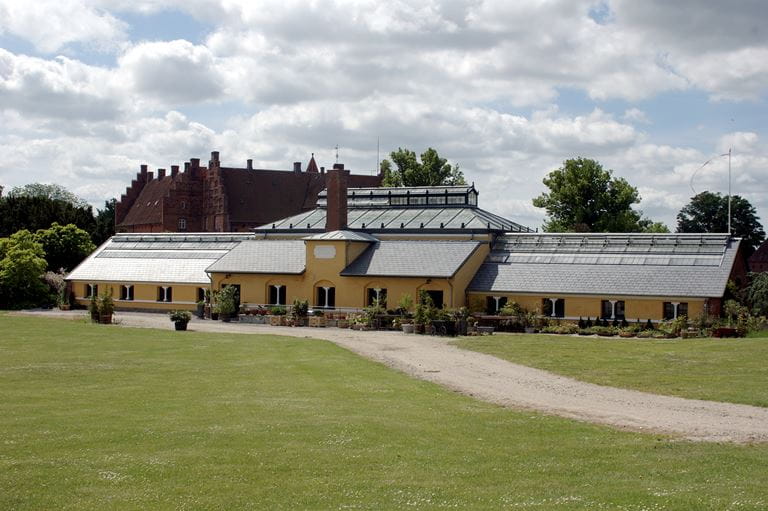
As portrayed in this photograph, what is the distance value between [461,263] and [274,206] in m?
49.2

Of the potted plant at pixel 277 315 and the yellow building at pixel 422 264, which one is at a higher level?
the yellow building at pixel 422 264

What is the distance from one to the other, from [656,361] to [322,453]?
61.4 feet

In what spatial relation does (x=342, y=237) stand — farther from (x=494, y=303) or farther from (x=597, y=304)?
(x=597, y=304)

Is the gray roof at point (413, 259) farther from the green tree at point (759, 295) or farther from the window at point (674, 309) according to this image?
the green tree at point (759, 295)

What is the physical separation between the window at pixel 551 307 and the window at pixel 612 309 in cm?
209

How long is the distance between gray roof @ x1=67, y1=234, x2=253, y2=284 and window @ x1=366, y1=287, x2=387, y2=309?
41.5 ft

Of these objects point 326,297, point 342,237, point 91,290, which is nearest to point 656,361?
point 342,237

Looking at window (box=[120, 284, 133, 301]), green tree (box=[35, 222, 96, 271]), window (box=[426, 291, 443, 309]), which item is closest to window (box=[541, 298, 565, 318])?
window (box=[426, 291, 443, 309])

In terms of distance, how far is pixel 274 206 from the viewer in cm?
9475

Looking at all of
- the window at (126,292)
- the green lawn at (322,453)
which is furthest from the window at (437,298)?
the green lawn at (322,453)

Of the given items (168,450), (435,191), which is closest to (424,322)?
(435,191)

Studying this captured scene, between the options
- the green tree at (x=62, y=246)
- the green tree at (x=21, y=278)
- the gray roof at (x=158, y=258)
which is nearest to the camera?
the gray roof at (x=158, y=258)

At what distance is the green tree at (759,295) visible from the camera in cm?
4172

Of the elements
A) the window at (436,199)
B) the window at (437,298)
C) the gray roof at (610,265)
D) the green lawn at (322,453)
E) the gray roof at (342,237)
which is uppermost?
the window at (436,199)
